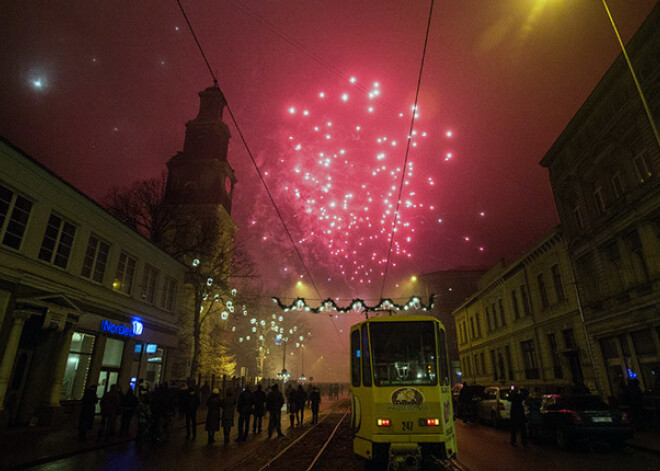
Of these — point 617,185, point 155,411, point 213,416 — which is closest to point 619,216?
point 617,185

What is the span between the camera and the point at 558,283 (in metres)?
22.1

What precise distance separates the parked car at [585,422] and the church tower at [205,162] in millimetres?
39884

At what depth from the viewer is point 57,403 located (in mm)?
13656

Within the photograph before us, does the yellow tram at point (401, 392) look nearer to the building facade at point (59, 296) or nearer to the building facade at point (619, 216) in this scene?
the building facade at point (59, 296)

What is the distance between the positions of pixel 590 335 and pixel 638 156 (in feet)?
29.9

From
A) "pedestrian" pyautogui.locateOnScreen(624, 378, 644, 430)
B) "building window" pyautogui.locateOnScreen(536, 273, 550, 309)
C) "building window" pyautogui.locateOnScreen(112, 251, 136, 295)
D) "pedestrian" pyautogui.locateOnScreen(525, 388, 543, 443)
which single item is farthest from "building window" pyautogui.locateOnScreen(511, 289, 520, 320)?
"building window" pyautogui.locateOnScreen(112, 251, 136, 295)

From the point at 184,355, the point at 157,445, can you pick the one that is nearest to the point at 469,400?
the point at 157,445

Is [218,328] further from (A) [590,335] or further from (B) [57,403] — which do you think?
(A) [590,335]

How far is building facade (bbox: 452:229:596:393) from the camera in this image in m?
20.4

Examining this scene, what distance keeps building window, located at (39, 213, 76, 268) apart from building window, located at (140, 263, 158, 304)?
19.0 ft

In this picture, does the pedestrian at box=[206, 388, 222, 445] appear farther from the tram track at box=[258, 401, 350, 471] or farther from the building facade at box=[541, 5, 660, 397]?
the building facade at box=[541, 5, 660, 397]

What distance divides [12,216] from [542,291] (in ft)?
91.2

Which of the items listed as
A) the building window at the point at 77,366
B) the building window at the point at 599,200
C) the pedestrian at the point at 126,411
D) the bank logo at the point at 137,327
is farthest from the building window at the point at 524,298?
the building window at the point at 77,366

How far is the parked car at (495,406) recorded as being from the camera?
15297 mm
